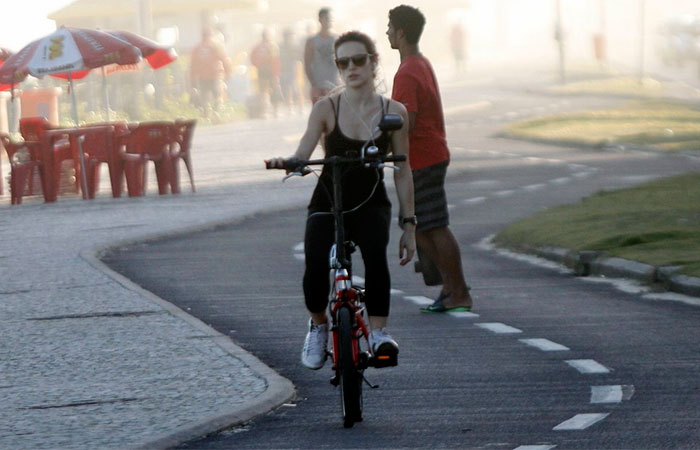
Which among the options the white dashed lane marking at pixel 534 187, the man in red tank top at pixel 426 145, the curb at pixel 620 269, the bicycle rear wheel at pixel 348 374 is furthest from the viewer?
the white dashed lane marking at pixel 534 187

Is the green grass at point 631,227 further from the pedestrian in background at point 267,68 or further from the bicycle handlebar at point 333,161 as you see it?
the pedestrian in background at point 267,68

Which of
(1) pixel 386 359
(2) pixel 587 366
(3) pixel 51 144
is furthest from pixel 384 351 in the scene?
(3) pixel 51 144

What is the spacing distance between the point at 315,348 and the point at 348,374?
2.23ft

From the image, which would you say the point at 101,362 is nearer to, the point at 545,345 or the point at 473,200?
the point at 545,345

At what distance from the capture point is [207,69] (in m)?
44.2

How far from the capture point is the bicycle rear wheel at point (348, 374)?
7.47 metres

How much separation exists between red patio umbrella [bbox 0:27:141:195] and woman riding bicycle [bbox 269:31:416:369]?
14996mm

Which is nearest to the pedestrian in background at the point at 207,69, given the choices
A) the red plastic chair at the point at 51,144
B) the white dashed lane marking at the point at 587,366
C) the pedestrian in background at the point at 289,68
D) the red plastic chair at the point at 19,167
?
the pedestrian in background at the point at 289,68

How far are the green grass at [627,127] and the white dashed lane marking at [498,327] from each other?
730 inches

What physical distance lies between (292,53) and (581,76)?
20.5 meters

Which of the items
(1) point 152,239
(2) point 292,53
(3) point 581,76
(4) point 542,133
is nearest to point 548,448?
(1) point 152,239

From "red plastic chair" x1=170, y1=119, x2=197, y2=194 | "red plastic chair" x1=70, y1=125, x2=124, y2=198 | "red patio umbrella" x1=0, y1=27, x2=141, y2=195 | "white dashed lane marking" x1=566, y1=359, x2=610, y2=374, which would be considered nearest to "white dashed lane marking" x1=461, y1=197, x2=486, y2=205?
"red plastic chair" x1=170, y1=119, x2=197, y2=194

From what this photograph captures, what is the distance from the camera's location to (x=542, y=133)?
34.2 m

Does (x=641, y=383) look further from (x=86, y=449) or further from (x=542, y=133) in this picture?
(x=542, y=133)
